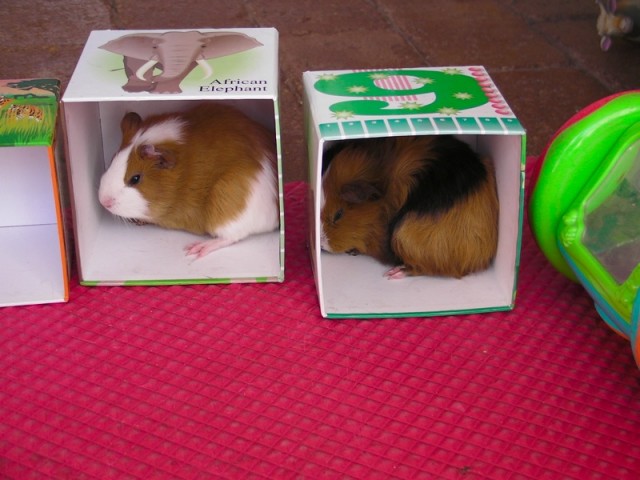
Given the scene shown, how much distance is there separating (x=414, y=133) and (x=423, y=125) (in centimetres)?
3

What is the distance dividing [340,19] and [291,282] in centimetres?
152

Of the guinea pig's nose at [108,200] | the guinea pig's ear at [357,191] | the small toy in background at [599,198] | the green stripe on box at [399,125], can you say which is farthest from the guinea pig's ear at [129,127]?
the small toy in background at [599,198]

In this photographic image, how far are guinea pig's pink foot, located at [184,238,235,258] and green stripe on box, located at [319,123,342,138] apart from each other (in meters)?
0.42

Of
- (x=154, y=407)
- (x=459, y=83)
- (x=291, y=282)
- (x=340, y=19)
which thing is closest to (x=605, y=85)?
(x=340, y=19)

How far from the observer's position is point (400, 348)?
1.53 m

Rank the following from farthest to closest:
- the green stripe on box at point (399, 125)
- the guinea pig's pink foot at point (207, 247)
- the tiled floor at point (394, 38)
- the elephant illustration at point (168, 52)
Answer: the tiled floor at point (394, 38)
the guinea pig's pink foot at point (207, 247)
the elephant illustration at point (168, 52)
the green stripe on box at point (399, 125)

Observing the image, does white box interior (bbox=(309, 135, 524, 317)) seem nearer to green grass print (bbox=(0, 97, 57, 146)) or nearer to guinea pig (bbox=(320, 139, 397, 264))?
guinea pig (bbox=(320, 139, 397, 264))

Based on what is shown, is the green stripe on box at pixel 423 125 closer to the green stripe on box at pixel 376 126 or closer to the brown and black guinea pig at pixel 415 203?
the green stripe on box at pixel 376 126

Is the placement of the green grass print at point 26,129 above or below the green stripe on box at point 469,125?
below

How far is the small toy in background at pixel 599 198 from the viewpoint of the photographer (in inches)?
56.3

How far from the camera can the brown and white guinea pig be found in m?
1.65

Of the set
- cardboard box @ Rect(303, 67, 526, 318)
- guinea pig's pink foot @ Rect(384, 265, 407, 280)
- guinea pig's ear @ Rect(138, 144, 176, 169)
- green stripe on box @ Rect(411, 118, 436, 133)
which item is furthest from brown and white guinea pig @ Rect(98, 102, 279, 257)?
green stripe on box @ Rect(411, 118, 436, 133)

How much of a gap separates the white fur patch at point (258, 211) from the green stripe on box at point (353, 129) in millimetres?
325

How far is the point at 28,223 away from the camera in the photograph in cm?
182
